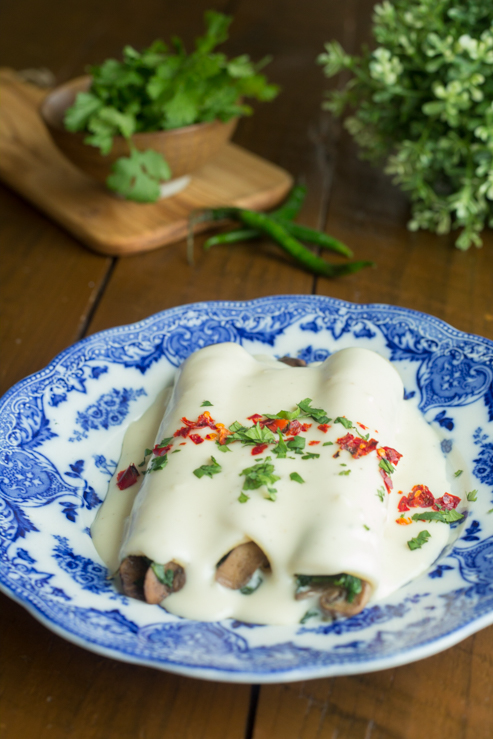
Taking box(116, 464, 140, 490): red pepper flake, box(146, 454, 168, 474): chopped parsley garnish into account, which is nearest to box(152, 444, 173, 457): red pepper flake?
box(146, 454, 168, 474): chopped parsley garnish

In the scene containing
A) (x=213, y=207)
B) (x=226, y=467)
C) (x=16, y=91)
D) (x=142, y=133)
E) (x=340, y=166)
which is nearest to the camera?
(x=226, y=467)

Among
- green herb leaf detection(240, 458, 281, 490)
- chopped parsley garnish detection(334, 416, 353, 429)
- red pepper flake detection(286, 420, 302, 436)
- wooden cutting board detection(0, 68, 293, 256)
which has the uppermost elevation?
green herb leaf detection(240, 458, 281, 490)

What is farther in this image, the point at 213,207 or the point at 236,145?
the point at 236,145

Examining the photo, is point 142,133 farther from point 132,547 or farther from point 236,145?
point 132,547

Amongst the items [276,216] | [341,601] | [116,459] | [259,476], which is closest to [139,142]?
[276,216]

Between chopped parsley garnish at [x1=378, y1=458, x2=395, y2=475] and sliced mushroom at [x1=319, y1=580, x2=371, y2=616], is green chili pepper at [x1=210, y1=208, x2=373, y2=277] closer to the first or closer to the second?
chopped parsley garnish at [x1=378, y1=458, x2=395, y2=475]

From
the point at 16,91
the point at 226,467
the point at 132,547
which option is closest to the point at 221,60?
the point at 16,91

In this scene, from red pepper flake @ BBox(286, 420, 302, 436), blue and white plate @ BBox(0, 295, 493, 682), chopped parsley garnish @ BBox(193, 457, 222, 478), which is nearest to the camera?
blue and white plate @ BBox(0, 295, 493, 682)
